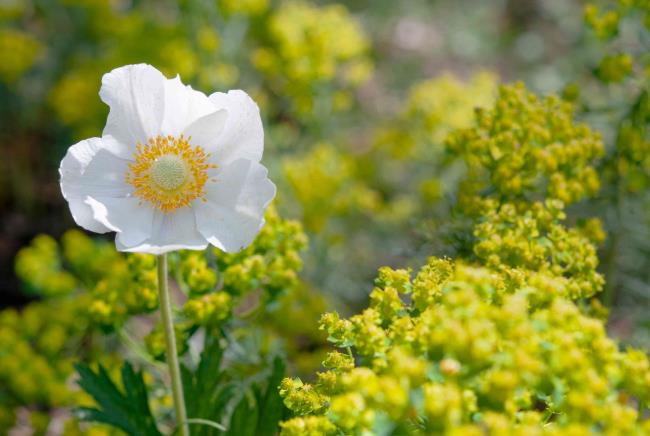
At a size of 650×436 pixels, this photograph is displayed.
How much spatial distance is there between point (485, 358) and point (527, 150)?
1.13m

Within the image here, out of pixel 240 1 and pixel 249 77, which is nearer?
pixel 240 1

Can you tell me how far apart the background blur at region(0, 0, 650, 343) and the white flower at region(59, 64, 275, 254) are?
858mm

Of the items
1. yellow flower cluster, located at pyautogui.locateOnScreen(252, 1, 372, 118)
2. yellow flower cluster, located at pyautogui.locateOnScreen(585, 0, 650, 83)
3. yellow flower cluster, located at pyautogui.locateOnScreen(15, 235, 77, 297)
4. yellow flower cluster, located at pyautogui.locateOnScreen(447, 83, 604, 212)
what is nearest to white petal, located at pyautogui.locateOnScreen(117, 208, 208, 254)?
yellow flower cluster, located at pyautogui.locateOnScreen(447, 83, 604, 212)

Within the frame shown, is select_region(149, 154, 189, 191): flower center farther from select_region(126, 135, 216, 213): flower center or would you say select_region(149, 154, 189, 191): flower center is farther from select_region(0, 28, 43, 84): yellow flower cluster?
select_region(0, 28, 43, 84): yellow flower cluster

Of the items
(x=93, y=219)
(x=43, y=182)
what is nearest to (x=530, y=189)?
(x=93, y=219)

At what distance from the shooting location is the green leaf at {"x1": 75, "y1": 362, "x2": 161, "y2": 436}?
87.4 inches

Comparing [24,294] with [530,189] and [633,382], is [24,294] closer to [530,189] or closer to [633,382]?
[530,189]

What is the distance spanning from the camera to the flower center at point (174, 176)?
6.45 ft

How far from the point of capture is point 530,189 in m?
2.42

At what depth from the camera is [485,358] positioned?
1405mm

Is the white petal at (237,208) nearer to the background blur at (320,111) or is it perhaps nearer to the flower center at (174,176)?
the flower center at (174,176)

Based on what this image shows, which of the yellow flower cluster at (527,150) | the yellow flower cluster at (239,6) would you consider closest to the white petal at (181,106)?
the yellow flower cluster at (527,150)

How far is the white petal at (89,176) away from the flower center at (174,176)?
0.12ft

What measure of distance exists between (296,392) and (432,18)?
5373mm
